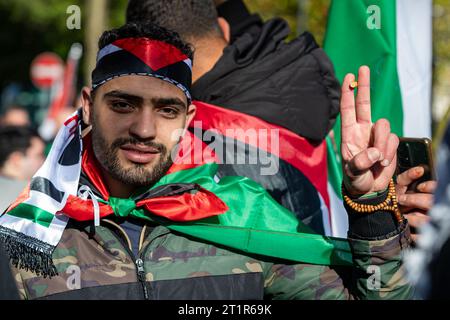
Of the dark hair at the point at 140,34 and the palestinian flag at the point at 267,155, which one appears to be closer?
the dark hair at the point at 140,34

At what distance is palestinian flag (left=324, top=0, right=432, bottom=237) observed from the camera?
4258mm

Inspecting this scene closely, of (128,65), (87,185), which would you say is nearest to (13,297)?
(87,185)

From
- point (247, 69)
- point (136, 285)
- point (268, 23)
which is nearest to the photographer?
point (136, 285)

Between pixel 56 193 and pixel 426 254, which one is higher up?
pixel 56 193

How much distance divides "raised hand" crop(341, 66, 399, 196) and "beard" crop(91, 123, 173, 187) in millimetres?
694

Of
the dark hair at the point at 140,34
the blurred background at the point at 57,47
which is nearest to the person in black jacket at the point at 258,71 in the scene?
the dark hair at the point at 140,34

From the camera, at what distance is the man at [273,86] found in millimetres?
3762

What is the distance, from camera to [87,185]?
3205 mm

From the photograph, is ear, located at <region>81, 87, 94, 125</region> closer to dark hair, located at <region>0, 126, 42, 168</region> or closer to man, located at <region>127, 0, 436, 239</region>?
man, located at <region>127, 0, 436, 239</region>

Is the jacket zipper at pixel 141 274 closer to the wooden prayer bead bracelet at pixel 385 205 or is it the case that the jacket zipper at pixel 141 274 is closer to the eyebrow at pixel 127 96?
the eyebrow at pixel 127 96

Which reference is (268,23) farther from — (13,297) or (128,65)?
(13,297)

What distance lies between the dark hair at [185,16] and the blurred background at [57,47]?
17.8 feet

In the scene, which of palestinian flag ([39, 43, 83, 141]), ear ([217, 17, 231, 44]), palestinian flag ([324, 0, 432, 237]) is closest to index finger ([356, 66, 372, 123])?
palestinian flag ([324, 0, 432, 237])

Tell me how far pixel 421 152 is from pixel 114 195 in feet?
3.88
